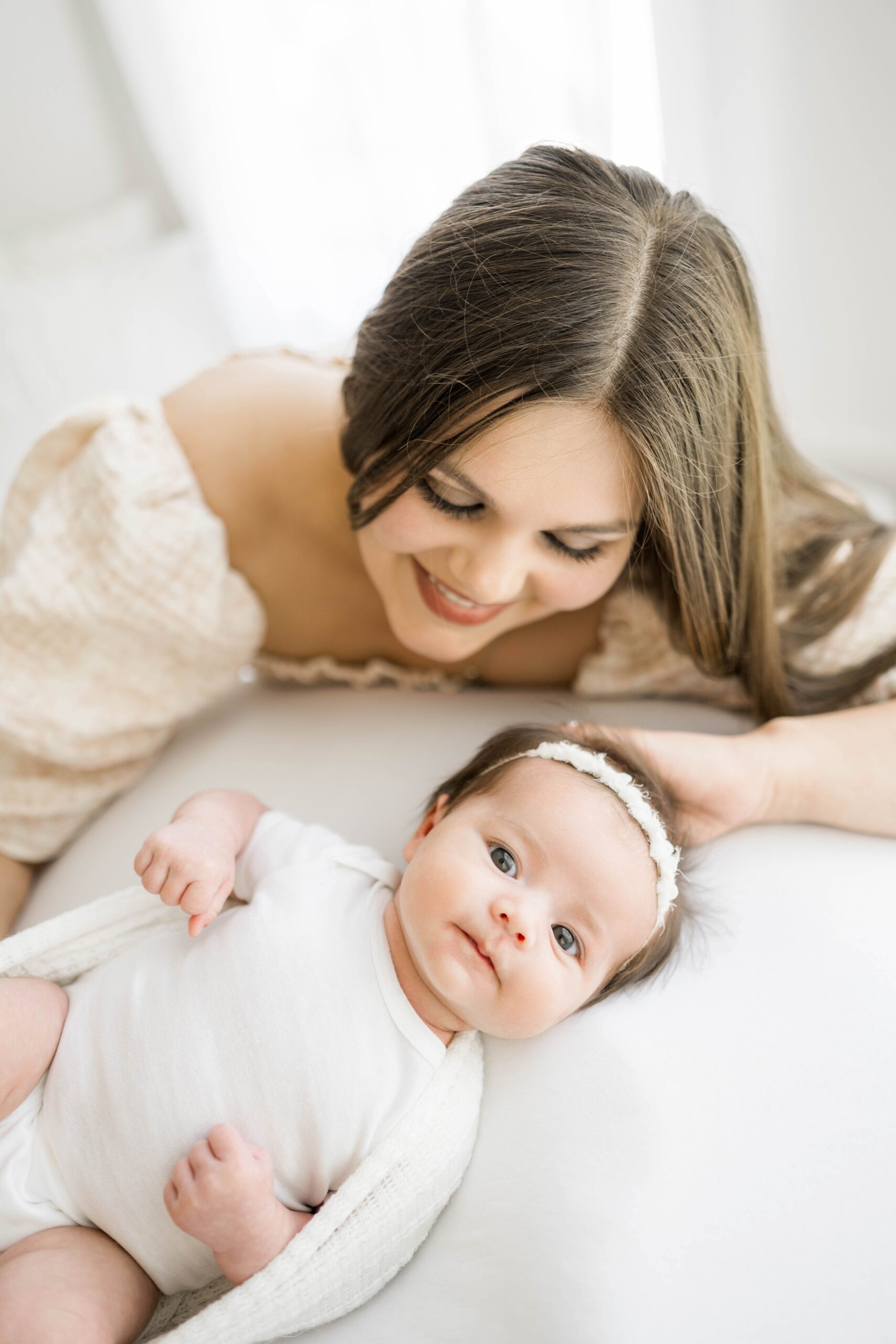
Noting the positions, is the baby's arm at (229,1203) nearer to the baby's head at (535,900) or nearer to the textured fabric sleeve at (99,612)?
the baby's head at (535,900)

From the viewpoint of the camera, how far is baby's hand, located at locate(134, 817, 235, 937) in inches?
40.2

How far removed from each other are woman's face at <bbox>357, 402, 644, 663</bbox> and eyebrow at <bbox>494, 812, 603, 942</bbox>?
28cm

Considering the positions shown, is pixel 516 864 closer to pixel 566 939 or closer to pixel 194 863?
pixel 566 939

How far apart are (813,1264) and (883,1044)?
0.72 ft

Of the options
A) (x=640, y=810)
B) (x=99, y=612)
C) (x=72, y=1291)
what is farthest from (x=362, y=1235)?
(x=99, y=612)

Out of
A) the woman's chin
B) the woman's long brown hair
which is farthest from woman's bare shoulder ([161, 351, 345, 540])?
the woman's chin

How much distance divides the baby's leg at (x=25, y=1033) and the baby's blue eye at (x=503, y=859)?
1.61 feet

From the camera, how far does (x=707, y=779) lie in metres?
1.24

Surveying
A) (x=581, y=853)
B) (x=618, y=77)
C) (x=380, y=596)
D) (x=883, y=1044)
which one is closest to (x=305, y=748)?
(x=380, y=596)

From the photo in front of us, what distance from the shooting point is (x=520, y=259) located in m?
1.08

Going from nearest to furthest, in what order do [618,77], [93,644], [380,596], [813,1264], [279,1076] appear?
[813,1264] < [279,1076] < [93,644] < [380,596] < [618,77]

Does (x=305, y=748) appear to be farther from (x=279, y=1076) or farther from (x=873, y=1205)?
(x=873, y=1205)

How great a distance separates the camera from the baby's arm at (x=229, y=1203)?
886 millimetres

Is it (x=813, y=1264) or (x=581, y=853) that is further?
(x=581, y=853)
